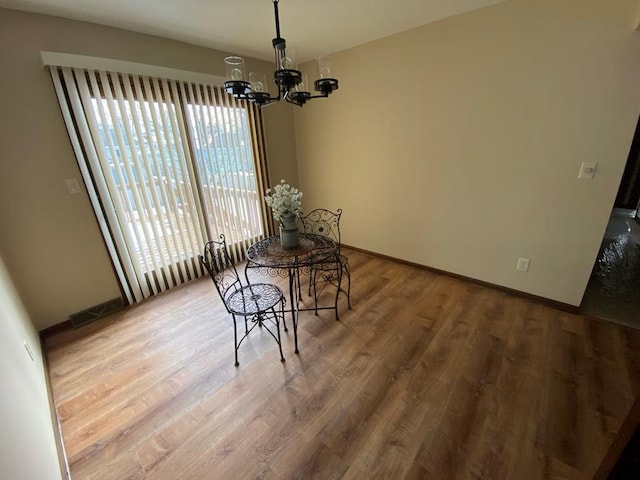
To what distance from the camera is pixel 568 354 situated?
74.0 inches

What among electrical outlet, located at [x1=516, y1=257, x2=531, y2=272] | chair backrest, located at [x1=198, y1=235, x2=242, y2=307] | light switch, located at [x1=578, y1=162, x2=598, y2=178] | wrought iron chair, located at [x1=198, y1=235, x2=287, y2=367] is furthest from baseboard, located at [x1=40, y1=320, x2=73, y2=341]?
light switch, located at [x1=578, y1=162, x2=598, y2=178]

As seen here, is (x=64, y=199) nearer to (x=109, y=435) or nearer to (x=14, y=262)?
(x=14, y=262)

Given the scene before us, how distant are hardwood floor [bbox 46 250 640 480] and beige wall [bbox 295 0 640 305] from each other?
1.98 ft

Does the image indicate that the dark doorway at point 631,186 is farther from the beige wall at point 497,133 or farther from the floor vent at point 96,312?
the floor vent at point 96,312

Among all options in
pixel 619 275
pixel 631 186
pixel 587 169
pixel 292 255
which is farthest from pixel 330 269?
pixel 631 186

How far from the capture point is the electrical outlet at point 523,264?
244 centimetres

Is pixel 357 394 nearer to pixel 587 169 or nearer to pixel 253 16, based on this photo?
pixel 587 169

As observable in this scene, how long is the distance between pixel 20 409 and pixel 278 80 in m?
1.97

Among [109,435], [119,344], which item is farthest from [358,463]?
[119,344]

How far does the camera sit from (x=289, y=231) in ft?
7.06

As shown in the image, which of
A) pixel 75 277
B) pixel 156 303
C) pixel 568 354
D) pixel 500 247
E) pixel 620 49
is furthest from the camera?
pixel 156 303

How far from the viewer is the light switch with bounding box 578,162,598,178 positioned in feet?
6.48

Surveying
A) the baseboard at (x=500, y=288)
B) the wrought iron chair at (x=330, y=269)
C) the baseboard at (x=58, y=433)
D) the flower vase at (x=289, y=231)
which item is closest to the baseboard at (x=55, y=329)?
the baseboard at (x=58, y=433)

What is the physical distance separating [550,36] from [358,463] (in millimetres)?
3075
